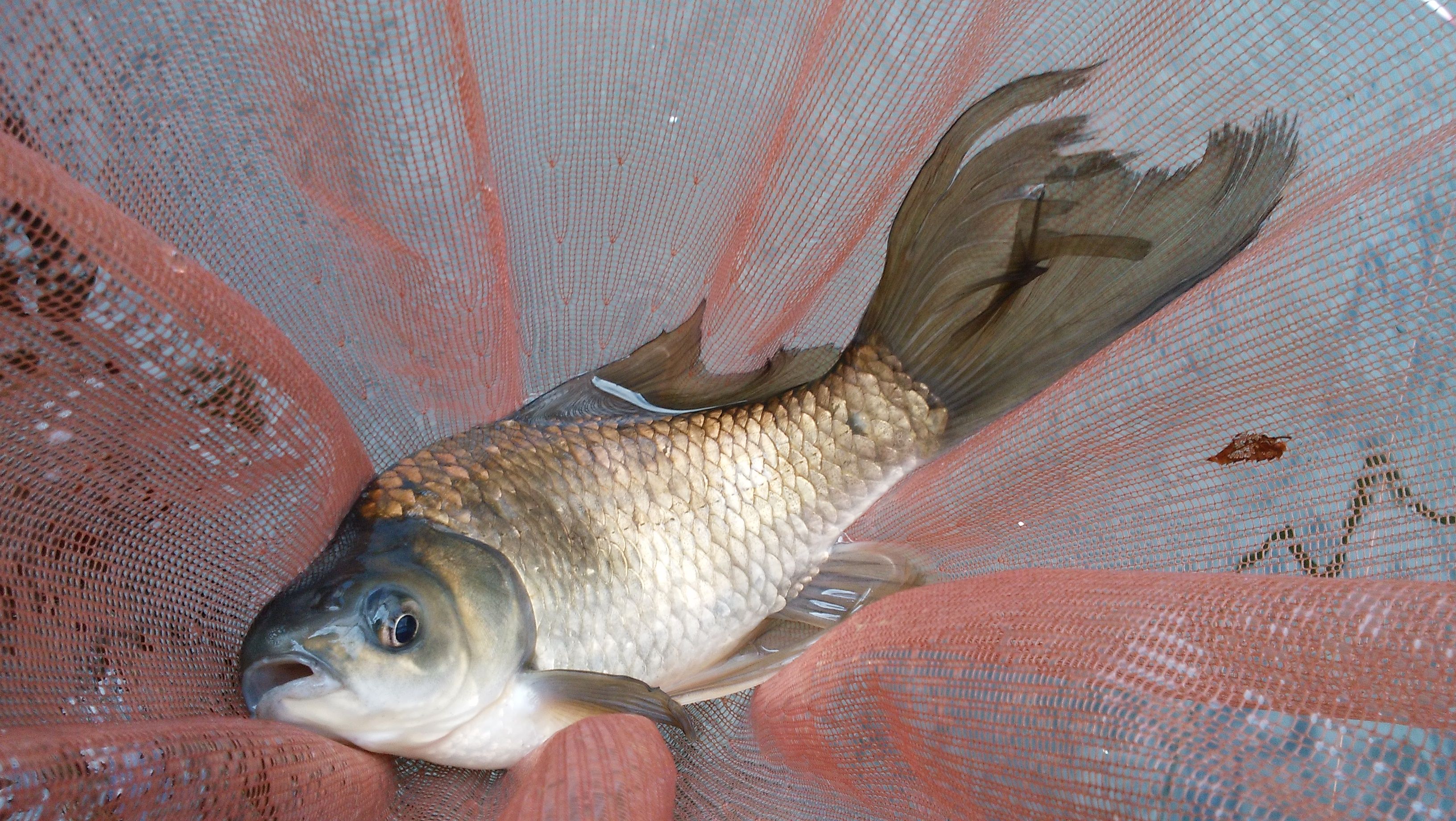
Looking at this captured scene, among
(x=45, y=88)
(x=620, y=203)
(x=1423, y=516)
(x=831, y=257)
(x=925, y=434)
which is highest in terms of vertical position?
(x=45, y=88)

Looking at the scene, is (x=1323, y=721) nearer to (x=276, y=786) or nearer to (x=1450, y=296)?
(x=1450, y=296)

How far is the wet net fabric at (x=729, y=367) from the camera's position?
0.62 metres

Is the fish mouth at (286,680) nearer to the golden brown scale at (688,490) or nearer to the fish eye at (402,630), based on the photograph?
the fish eye at (402,630)

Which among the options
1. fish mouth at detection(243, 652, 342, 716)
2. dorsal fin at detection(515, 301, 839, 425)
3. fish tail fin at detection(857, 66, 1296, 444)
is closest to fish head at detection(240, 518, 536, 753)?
fish mouth at detection(243, 652, 342, 716)

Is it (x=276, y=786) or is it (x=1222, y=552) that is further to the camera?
(x=1222, y=552)

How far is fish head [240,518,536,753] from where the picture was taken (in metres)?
0.89

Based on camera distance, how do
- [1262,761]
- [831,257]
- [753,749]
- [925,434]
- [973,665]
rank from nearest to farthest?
1. [1262,761]
2. [973,665]
3. [753,749]
4. [925,434]
5. [831,257]

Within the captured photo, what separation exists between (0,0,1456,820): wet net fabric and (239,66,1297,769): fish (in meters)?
0.05

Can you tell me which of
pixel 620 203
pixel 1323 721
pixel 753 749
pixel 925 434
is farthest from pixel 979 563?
pixel 620 203

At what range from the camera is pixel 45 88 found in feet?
2.79

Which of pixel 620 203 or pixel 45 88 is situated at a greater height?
pixel 45 88

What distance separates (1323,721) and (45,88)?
45.7 inches

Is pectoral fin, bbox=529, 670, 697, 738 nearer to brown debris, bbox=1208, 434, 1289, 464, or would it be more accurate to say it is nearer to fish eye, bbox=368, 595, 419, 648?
fish eye, bbox=368, 595, 419, 648

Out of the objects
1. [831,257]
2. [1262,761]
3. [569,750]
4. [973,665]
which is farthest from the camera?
[831,257]
